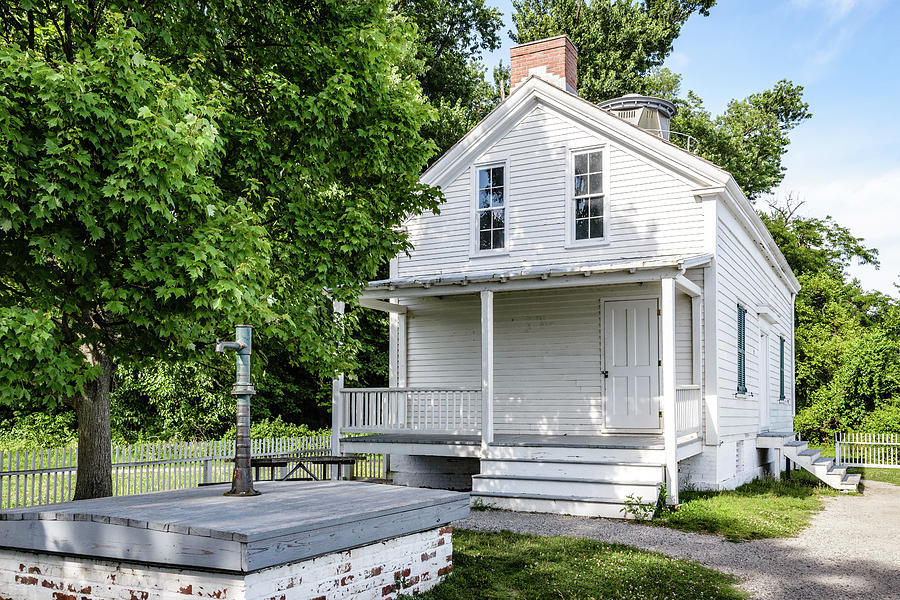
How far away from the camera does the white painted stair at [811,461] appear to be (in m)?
15.2

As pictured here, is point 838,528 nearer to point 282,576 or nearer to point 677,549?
point 677,549

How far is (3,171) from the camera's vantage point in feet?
19.2

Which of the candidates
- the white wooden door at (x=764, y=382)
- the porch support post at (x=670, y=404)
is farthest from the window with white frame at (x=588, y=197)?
the white wooden door at (x=764, y=382)

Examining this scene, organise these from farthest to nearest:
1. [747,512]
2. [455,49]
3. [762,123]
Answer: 1. [762,123]
2. [455,49]
3. [747,512]

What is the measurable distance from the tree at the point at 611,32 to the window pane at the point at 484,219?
16447 millimetres

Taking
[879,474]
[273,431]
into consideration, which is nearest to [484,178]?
[273,431]

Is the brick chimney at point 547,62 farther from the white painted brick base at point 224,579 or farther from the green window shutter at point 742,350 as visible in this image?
the white painted brick base at point 224,579

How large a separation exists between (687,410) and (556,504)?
8.94ft

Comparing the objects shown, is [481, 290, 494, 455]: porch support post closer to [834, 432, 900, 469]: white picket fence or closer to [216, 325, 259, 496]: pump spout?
[216, 325, 259, 496]: pump spout

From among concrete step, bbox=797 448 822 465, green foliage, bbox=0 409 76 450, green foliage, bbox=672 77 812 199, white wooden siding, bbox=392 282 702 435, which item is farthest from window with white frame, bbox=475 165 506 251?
green foliage, bbox=672 77 812 199

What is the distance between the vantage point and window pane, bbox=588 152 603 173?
14.3m

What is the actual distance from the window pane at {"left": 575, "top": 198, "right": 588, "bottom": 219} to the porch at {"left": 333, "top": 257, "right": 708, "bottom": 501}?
53.8 inches

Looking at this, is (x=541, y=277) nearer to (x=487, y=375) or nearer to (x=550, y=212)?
(x=487, y=375)

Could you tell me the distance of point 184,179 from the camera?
6898mm
